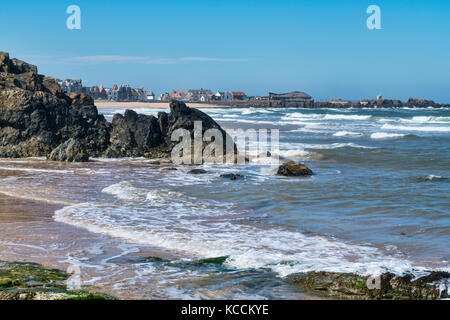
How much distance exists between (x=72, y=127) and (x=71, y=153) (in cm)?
290

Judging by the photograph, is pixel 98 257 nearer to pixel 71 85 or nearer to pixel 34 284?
pixel 34 284

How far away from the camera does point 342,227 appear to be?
8.71 m

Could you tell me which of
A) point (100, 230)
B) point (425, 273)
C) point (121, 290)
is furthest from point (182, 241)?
point (425, 273)

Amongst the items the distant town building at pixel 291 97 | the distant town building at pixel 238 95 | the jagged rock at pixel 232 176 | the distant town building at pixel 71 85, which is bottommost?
the jagged rock at pixel 232 176

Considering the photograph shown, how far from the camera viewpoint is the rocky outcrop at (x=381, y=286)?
512cm

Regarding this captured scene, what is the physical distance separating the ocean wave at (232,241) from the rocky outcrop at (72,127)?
974 centimetres

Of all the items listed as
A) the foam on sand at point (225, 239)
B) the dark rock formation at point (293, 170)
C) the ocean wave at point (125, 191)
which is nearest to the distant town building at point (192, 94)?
the dark rock formation at point (293, 170)

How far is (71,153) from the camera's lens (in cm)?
1802

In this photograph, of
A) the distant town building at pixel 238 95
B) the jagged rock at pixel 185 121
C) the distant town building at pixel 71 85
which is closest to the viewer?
the jagged rock at pixel 185 121

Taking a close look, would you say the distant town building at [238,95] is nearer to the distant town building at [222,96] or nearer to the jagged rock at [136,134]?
the distant town building at [222,96]

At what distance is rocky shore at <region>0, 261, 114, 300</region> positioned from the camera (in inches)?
179

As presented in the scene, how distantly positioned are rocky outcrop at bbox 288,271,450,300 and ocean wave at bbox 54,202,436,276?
0.21 meters

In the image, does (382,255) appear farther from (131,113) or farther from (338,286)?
(131,113)
